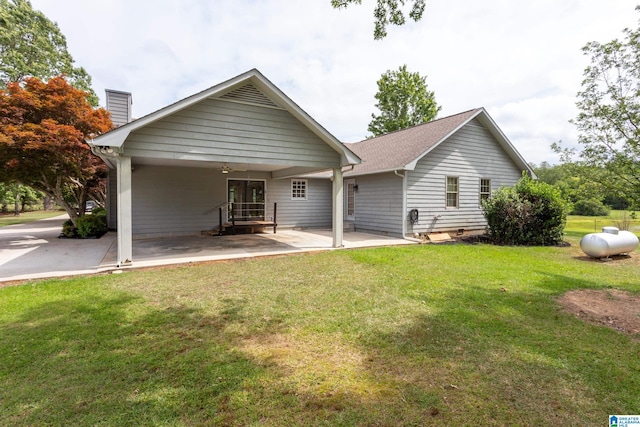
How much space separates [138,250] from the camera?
29.1ft

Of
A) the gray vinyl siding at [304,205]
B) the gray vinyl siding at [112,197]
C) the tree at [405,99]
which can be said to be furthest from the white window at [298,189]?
the tree at [405,99]

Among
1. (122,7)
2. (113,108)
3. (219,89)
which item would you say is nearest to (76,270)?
(219,89)

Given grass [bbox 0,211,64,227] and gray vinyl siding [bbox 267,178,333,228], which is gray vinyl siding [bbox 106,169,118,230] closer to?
gray vinyl siding [bbox 267,178,333,228]

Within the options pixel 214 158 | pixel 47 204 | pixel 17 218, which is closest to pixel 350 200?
pixel 214 158

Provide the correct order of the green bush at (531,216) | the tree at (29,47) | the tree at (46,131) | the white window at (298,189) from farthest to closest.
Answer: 1. the tree at (29,47)
2. the white window at (298,189)
3. the green bush at (531,216)
4. the tree at (46,131)

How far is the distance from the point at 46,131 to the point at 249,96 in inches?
243

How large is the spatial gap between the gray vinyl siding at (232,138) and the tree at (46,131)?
172 inches

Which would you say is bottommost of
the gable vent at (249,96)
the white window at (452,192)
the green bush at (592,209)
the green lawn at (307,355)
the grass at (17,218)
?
the green lawn at (307,355)

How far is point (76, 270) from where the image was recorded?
6441 mm

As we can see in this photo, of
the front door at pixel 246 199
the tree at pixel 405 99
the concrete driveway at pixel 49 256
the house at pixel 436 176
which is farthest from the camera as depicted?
the tree at pixel 405 99

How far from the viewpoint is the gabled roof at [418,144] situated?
1157 centimetres

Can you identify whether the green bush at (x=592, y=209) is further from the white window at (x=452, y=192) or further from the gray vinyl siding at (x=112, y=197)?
the gray vinyl siding at (x=112, y=197)

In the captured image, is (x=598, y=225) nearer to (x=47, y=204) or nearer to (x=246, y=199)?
(x=246, y=199)

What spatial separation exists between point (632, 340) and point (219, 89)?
27.2 feet
